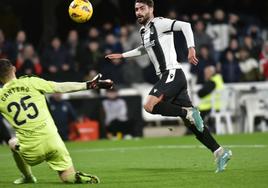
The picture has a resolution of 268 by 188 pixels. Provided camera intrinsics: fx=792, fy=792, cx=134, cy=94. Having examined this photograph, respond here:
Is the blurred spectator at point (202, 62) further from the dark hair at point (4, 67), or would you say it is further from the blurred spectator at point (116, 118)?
the dark hair at point (4, 67)

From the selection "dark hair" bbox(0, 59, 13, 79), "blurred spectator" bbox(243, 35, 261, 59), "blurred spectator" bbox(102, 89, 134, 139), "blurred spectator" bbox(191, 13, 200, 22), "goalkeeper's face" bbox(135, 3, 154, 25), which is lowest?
"blurred spectator" bbox(102, 89, 134, 139)

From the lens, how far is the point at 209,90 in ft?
70.9

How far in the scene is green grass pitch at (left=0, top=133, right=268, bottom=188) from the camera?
33.9 ft

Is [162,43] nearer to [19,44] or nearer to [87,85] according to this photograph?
[87,85]

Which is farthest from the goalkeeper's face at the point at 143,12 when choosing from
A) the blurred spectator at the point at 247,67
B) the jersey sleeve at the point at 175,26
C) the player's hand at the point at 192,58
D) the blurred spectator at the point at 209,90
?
the blurred spectator at the point at 247,67

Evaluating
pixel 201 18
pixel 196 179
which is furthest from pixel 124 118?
pixel 196 179

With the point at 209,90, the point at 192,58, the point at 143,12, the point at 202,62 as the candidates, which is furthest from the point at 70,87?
the point at 202,62

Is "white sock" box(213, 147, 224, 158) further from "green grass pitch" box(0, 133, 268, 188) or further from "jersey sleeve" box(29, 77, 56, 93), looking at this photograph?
"jersey sleeve" box(29, 77, 56, 93)

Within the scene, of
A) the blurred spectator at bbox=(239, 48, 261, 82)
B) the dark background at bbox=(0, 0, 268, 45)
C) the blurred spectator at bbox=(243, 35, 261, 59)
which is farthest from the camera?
the dark background at bbox=(0, 0, 268, 45)

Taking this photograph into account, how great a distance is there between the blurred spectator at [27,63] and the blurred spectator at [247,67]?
595 centimetres

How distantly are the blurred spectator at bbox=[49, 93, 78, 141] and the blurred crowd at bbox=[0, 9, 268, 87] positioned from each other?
2.44 feet

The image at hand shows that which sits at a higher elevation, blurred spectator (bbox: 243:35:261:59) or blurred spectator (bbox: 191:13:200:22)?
blurred spectator (bbox: 191:13:200:22)

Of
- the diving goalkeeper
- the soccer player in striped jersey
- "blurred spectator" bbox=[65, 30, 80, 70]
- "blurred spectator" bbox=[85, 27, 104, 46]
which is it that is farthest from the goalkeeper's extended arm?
"blurred spectator" bbox=[85, 27, 104, 46]

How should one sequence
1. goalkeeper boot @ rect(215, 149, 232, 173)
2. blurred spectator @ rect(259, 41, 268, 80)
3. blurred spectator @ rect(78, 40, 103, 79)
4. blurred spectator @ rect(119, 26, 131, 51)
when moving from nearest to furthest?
goalkeeper boot @ rect(215, 149, 232, 173) < blurred spectator @ rect(78, 40, 103, 79) < blurred spectator @ rect(259, 41, 268, 80) < blurred spectator @ rect(119, 26, 131, 51)
